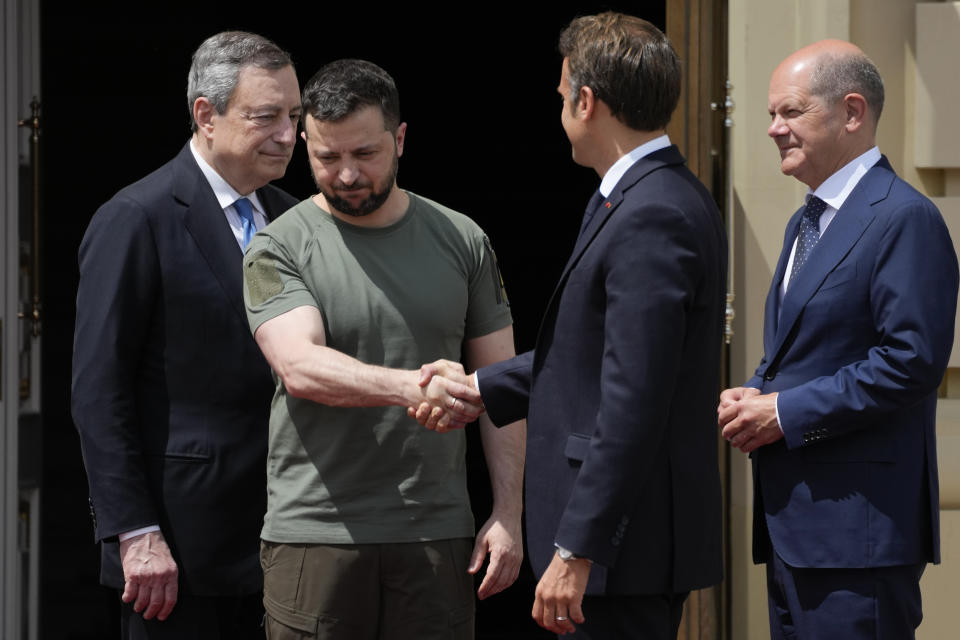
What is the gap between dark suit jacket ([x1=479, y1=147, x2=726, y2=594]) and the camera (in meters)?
2.24

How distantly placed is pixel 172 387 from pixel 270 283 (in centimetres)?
39

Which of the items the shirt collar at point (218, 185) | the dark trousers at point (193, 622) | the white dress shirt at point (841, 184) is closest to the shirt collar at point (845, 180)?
the white dress shirt at point (841, 184)

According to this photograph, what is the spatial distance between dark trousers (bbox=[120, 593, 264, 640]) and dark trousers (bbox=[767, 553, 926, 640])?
4.12ft

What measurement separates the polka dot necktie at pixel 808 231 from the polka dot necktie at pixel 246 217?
1243 mm

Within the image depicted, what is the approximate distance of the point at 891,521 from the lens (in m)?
2.73

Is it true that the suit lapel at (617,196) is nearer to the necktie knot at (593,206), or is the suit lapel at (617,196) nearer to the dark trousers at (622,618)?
the necktie knot at (593,206)

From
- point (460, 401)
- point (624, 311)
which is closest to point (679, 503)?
point (624, 311)

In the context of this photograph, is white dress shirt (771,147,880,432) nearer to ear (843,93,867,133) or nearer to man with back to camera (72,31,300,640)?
ear (843,93,867,133)

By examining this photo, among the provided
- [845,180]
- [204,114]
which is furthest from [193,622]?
[845,180]

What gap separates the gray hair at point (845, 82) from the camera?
298 cm

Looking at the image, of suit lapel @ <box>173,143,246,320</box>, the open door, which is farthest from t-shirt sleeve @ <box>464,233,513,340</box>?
the open door

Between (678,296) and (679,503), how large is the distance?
383mm

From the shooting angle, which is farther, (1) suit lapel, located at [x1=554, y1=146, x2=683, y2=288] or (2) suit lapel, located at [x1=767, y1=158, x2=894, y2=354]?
(2) suit lapel, located at [x1=767, y1=158, x2=894, y2=354]

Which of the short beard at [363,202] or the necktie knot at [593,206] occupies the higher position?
the short beard at [363,202]
